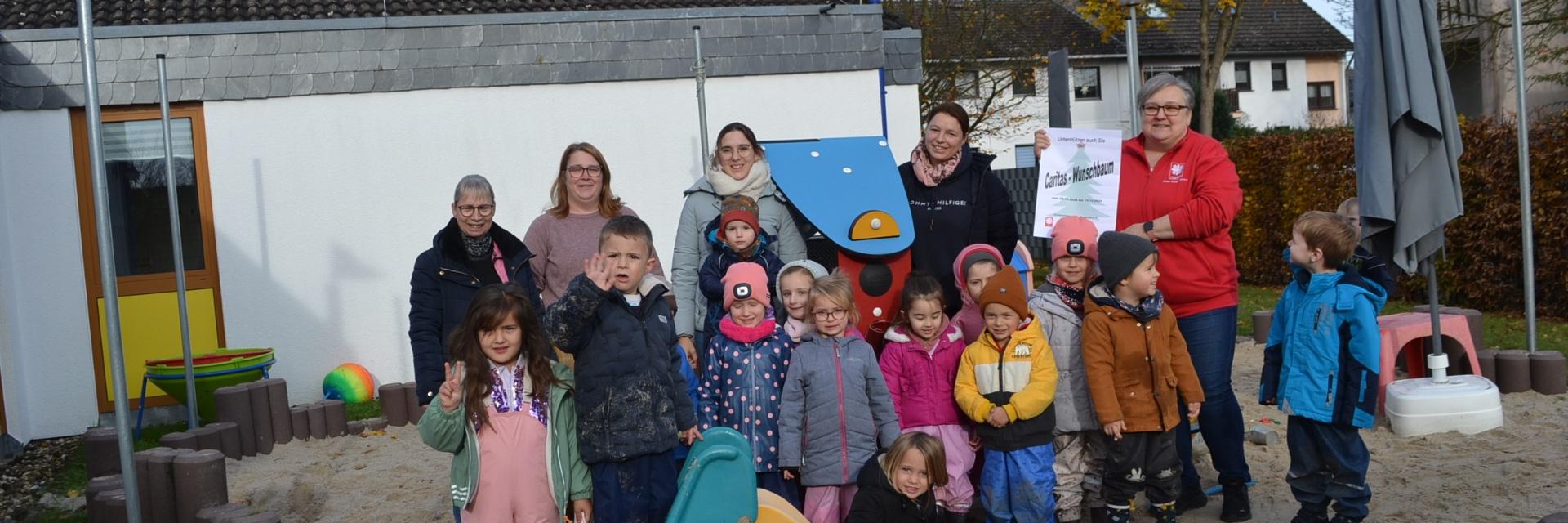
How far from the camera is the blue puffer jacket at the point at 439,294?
446 cm

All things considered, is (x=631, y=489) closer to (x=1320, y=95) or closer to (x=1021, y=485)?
(x=1021, y=485)

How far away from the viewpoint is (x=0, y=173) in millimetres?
8523

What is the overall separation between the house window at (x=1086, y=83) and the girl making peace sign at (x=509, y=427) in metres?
32.7

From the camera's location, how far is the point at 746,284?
174 inches

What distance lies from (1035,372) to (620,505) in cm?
152

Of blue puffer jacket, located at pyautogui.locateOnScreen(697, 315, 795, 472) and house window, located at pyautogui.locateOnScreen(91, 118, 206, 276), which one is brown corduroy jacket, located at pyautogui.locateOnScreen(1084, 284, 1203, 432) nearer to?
blue puffer jacket, located at pyautogui.locateOnScreen(697, 315, 795, 472)

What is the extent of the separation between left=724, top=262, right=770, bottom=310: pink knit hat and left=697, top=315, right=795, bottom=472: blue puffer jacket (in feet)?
0.30

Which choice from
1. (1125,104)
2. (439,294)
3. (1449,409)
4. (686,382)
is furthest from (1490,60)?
(439,294)

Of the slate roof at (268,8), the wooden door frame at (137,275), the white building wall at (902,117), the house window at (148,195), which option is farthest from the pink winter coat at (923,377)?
the house window at (148,195)

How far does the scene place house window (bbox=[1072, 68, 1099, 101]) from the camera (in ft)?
116

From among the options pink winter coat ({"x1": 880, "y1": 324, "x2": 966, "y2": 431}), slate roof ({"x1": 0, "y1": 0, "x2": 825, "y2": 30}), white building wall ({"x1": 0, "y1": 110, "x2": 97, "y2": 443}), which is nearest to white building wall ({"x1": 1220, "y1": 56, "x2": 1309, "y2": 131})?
slate roof ({"x1": 0, "y1": 0, "x2": 825, "y2": 30})

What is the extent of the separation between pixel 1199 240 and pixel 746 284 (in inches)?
66.9

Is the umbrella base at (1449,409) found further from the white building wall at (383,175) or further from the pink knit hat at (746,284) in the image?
the white building wall at (383,175)

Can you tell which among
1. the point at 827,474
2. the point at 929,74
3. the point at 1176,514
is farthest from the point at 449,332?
the point at 929,74
